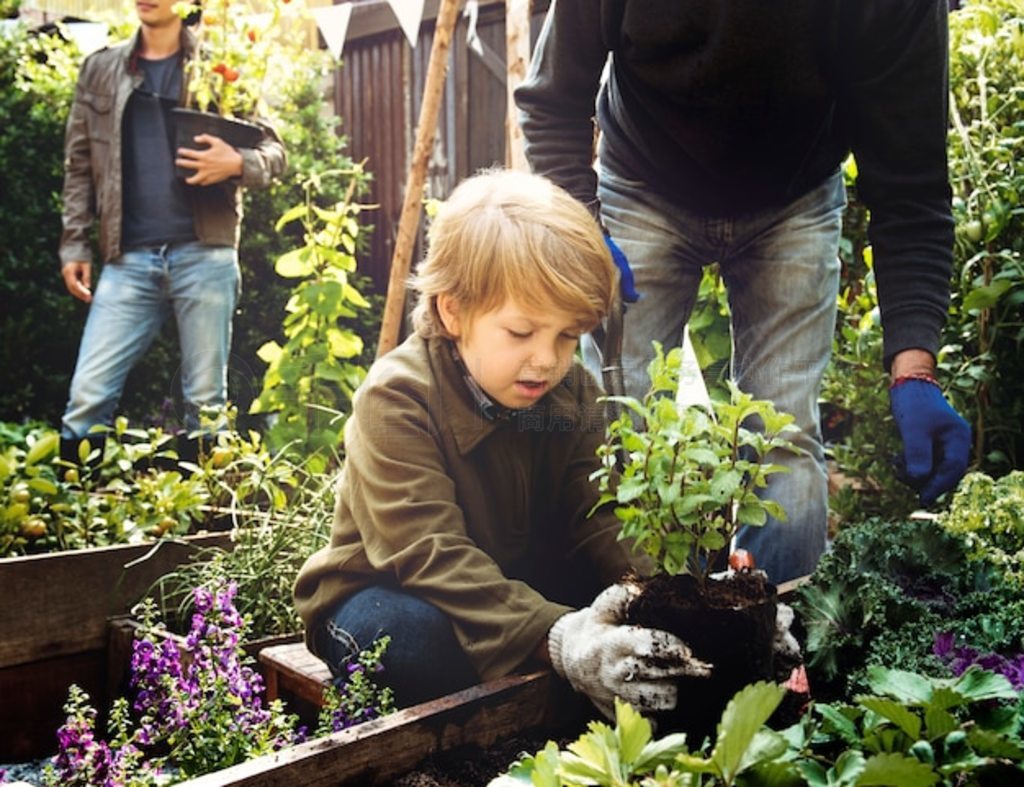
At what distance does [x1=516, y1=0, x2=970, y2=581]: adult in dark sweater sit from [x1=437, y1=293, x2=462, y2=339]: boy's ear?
29cm

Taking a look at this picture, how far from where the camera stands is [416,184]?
2.44 m

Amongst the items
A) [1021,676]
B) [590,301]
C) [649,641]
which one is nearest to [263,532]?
[590,301]

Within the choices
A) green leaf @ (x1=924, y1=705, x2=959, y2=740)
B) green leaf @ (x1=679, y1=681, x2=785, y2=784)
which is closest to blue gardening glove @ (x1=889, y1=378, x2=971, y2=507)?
green leaf @ (x1=924, y1=705, x2=959, y2=740)

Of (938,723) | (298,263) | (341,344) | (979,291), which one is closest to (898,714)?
(938,723)

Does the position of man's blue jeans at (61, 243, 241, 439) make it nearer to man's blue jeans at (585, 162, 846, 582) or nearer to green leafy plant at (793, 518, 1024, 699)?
man's blue jeans at (585, 162, 846, 582)

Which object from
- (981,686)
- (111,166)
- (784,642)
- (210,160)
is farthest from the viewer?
(111,166)

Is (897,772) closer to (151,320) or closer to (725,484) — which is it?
(725,484)

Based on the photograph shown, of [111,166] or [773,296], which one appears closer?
[773,296]

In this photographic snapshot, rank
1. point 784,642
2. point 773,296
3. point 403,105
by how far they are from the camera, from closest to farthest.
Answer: point 784,642 → point 773,296 → point 403,105

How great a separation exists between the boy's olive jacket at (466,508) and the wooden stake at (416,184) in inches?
38.0

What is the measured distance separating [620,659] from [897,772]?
41cm

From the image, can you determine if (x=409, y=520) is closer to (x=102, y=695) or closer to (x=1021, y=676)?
(x=1021, y=676)

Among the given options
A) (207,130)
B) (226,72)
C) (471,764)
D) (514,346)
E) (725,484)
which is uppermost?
(226,72)

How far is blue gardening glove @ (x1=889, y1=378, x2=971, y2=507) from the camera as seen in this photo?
1.48 meters
